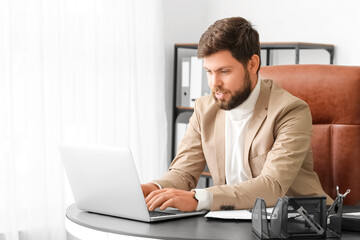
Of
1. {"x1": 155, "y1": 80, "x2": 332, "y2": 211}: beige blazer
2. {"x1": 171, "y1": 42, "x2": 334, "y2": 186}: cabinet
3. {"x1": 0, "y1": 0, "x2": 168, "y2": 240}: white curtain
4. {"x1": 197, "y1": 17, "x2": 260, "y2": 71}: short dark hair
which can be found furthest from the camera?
{"x1": 171, "y1": 42, "x2": 334, "y2": 186}: cabinet

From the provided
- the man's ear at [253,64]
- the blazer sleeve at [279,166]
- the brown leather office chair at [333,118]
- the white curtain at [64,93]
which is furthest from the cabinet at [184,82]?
the blazer sleeve at [279,166]

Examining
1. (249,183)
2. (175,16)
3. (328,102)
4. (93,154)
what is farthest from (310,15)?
(93,154)

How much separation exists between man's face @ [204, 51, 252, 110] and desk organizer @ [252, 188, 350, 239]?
1.92 feet

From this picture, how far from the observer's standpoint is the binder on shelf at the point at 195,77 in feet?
12.7

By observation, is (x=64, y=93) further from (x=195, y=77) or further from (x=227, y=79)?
(x=227, y=79)

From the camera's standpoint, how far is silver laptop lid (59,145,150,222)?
149 centimetres

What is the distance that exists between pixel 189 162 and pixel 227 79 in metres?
0.34

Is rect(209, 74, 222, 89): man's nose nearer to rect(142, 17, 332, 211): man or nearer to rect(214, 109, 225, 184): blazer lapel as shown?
rect(142, 17, 332, 211): man

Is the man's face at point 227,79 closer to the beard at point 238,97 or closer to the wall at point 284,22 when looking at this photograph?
the beard at point 238,97

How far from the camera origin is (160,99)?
3.94 meters

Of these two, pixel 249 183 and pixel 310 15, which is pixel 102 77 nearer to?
pixel 310 15

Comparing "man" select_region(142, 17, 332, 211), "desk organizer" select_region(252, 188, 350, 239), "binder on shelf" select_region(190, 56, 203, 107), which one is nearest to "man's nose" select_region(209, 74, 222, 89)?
"man" select_region(142, 17, 332, 211)

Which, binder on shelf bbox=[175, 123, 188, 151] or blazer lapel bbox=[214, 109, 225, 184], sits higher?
blazer lapel bbox=[214, 109, 225, 184]

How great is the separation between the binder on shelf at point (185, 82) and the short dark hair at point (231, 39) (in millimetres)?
1984
